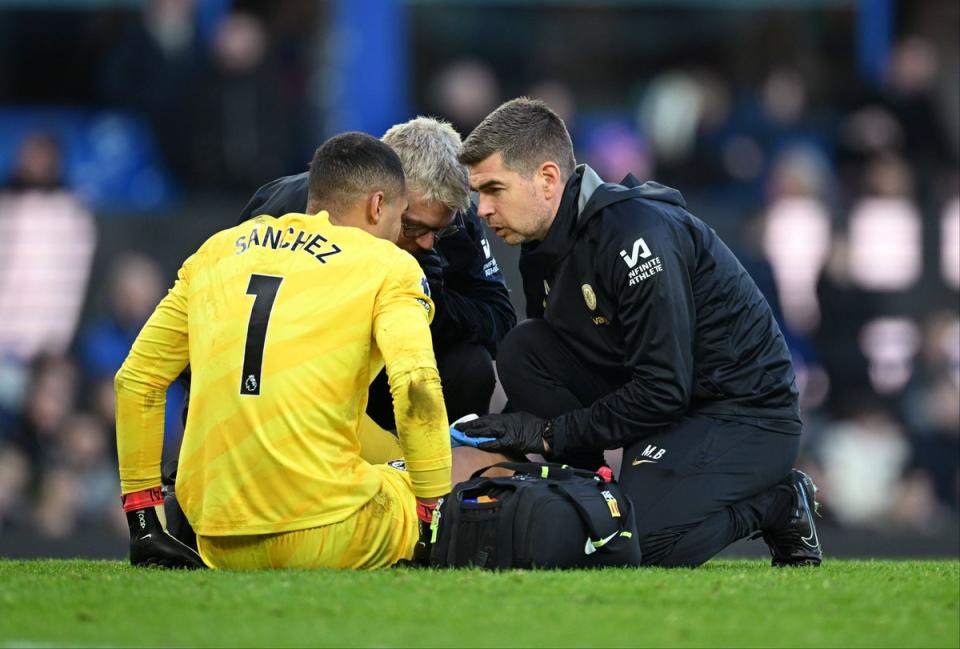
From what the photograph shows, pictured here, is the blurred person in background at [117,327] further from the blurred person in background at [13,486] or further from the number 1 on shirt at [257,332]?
the number 1 on shirt at [257,332]

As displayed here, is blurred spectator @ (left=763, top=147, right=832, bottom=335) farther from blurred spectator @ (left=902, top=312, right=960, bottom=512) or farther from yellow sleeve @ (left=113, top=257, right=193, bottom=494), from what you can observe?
yellow sleeve @ (left=113, top=257, right=193, bottom=494)

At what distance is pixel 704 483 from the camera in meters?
5.34

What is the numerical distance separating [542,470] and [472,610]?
3.67ft

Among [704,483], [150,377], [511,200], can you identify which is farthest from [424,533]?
[511,200]

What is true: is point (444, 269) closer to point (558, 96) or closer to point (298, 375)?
point (298, 375)

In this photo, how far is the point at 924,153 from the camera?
11422 mm

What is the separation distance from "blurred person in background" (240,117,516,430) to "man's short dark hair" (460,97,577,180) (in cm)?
19

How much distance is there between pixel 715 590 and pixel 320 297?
4.30ft

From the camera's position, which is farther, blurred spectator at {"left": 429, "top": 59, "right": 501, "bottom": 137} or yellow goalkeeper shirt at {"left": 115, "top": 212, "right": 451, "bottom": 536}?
blurred spectator at {"left": 429, "top": 59, "right": 501, "bottom": 137}

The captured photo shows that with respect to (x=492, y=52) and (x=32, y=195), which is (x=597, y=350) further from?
(x=492, y=52)

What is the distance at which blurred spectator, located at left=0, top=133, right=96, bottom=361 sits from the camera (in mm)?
9945

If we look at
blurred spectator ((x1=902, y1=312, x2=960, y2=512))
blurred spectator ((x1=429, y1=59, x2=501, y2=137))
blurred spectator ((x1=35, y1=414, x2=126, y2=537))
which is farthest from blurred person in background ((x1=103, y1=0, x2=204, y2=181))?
blurred spectator ((x1=902, y1=312, x2=960, y2=512))

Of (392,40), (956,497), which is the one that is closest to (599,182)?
(956,497)

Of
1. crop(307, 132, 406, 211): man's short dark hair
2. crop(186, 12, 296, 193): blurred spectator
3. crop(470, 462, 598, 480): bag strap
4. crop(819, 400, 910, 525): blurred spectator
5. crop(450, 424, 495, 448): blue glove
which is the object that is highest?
crop(186, 12, 296, 193): blurred spectator
